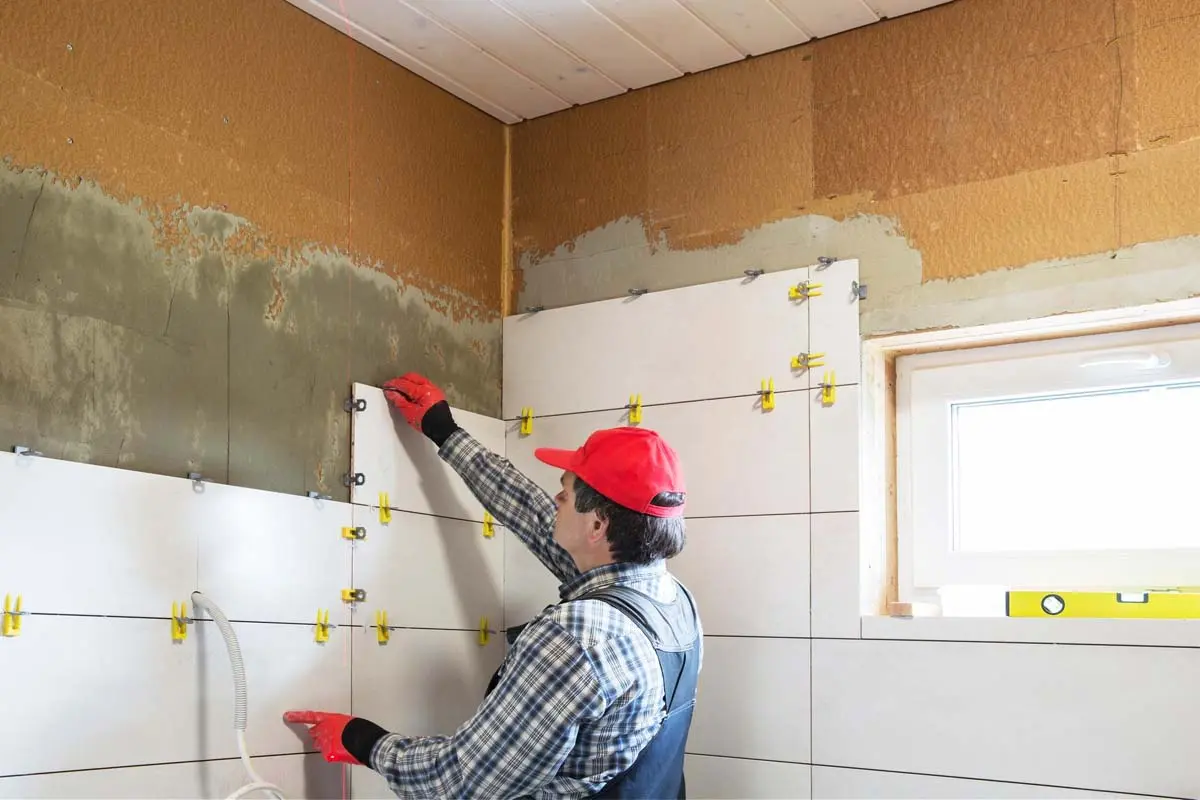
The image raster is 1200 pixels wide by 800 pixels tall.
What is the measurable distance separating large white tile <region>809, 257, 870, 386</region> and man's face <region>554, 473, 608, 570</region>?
0.62 metres

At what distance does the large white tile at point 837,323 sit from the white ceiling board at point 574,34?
0.15 metres

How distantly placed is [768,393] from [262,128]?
108 cm

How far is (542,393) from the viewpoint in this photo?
272 centimetres

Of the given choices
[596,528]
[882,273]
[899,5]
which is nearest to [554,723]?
[596,528]

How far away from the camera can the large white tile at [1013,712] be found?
6.49ft

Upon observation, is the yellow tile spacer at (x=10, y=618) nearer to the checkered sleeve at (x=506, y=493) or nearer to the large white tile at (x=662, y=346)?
the checkered sleeve at (x=506, y=493)

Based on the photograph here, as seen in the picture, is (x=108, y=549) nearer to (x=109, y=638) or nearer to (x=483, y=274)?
(x=109, y=638)

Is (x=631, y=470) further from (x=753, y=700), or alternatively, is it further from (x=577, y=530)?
(x=753, y=700)

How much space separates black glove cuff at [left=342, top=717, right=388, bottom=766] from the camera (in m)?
1.95

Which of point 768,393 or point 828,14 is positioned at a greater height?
point 828,14

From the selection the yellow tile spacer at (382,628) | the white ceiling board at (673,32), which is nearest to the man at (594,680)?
the yellow tile spacer at (382,628)

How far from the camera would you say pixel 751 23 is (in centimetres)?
243

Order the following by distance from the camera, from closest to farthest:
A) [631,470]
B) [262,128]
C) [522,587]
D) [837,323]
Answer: [631,470]
[262,128]
[837,323]
[522,587]

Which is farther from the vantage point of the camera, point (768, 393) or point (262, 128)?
point (768, 393)
